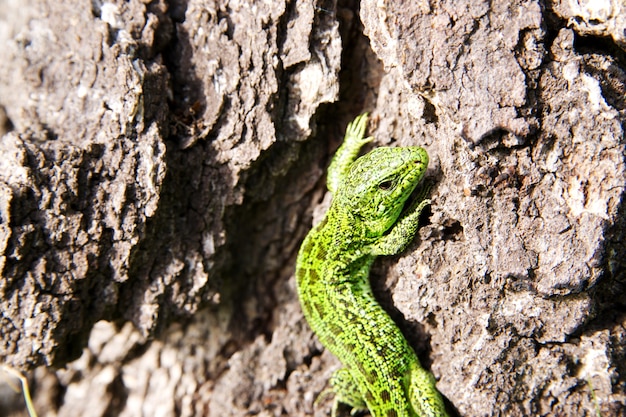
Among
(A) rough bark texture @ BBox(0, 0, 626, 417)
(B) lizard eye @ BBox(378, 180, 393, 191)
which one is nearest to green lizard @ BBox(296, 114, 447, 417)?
(B) lizard eye @ BBox(378, 180, 393, 191)

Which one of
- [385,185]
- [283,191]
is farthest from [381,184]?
[283,191]

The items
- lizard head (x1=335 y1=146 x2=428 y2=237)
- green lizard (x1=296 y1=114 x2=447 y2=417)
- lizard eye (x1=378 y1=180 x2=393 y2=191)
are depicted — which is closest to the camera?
lizard head (x1=335 y1=146 x2=428 y2=237)

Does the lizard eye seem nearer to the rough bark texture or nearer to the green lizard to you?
the green lizard

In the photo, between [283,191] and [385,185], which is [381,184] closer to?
[385,185]

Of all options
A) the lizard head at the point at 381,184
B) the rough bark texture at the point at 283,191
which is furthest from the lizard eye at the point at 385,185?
the rough bark texture at the point at 283,191

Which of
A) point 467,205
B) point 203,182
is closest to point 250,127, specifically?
point 203,182

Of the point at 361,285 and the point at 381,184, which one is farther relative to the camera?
the point at 361,285
